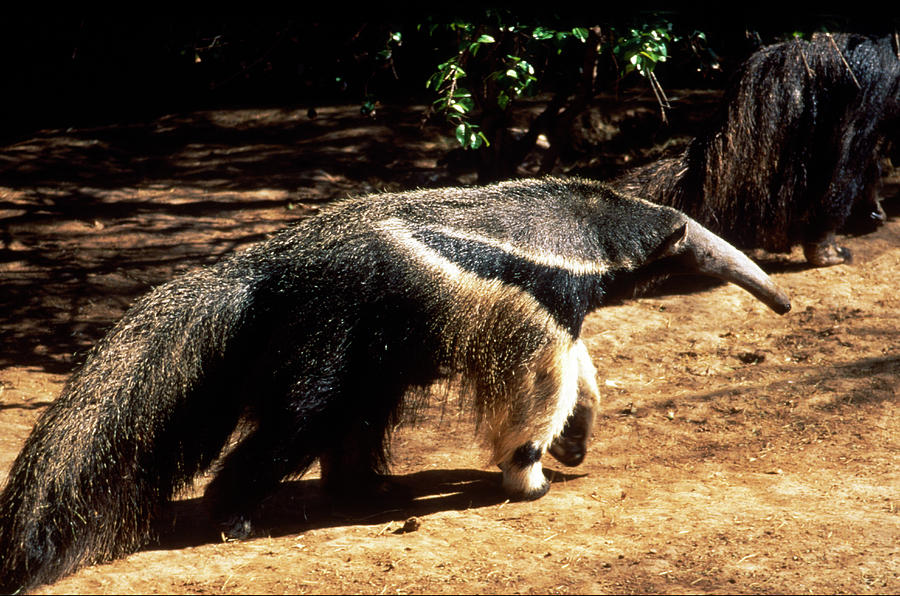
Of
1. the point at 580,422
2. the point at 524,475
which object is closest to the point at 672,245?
the point at 580,422

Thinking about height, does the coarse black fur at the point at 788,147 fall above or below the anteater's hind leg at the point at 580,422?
above

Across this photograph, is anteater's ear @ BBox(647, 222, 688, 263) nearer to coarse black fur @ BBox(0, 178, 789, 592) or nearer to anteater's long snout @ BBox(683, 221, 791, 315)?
anteater's long snout @ BBox(683, 221, 791, 315)

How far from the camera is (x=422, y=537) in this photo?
13.3ft

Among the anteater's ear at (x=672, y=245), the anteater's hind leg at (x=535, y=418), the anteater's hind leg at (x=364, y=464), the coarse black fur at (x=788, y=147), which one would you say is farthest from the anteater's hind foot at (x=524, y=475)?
the coarse black fur at (x=788, y=147)

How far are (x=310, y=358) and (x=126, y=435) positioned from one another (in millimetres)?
861

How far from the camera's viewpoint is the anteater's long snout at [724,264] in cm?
500

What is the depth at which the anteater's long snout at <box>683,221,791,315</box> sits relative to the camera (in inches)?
197

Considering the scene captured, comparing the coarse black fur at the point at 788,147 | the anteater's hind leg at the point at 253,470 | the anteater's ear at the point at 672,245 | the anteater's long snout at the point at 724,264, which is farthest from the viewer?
the coarse black fur at the point at 788,147

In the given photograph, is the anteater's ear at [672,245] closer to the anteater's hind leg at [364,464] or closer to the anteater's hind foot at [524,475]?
the anteater's hind foot at [524,475]

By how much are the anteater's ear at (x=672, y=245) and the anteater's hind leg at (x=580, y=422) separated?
2.12 feet

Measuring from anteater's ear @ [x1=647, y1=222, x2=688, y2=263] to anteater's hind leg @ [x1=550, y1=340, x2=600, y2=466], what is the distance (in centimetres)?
65

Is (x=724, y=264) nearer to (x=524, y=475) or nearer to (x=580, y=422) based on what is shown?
(x=580, y=422)

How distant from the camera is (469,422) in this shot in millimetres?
5980

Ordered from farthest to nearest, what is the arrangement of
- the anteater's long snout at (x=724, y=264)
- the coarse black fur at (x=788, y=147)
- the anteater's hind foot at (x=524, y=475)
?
the coarse black fur at (x=788, y=147) < the anteater's long snout at (x=724, y=264) < the anteater's hind foot at (x=524, y=475)
